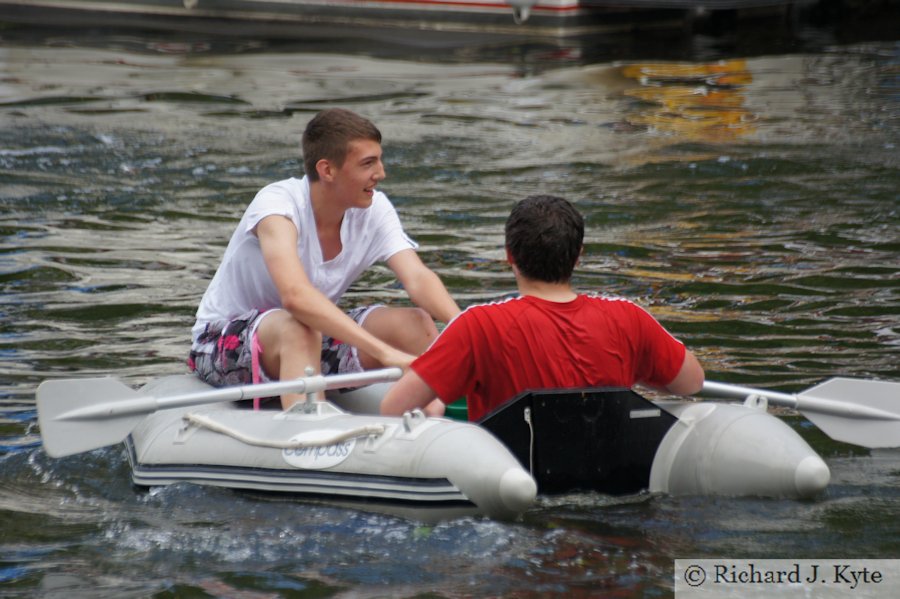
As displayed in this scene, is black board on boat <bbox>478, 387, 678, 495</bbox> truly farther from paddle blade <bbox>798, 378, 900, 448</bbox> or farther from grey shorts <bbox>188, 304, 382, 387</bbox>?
grey shorts <bbox>188, 304, 382, 387</bbox>

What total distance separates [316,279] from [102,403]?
0.86 m

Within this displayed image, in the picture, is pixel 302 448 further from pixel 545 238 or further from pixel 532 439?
pixel 545 238

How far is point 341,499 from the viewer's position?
393 cm

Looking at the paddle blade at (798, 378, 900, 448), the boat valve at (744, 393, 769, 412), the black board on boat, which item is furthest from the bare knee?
the paddle blade at (798, 378, 900, 448)

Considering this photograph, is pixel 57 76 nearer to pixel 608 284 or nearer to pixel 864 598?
pixel 608 284

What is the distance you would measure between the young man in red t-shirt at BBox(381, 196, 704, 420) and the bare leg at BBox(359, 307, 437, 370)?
32.6 inches

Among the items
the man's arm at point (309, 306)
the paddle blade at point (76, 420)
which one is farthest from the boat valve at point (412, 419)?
the paddle blade at point (76, 420)

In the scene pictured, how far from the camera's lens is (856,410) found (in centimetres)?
425

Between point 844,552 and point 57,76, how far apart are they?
493 inches

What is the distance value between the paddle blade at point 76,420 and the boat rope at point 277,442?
0.69ft

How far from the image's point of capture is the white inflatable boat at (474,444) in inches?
146

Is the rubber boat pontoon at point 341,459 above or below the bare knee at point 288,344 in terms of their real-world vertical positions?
below

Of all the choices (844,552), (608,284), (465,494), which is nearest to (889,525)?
(844,552)

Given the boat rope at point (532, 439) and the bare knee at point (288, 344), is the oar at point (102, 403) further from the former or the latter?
the boat rope at point (532, 439)
